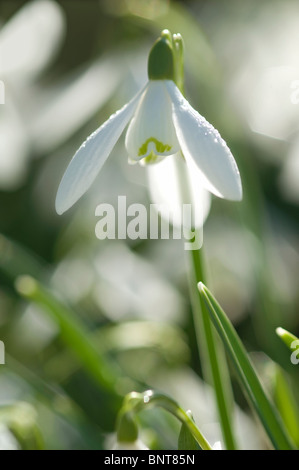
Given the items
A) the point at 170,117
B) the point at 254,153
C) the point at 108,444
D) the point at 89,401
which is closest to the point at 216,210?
the point at 254,153

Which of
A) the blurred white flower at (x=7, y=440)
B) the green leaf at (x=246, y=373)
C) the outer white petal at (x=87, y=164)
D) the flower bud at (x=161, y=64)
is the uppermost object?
the flower bud at (x=161, y=64)

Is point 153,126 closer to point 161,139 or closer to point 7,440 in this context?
point 161,139

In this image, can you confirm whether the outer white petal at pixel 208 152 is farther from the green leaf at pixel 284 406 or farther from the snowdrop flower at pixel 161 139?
the green leaf at pixel 284 406

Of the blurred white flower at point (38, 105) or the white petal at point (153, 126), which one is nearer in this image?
the white petal at point (153, 126)

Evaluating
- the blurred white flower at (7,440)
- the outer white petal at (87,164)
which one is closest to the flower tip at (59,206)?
the outer white petal at (87,164)

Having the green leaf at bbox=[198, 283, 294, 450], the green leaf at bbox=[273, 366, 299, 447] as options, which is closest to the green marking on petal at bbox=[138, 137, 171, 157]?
the green leaf at bbox=[198, 283, 294, 450]

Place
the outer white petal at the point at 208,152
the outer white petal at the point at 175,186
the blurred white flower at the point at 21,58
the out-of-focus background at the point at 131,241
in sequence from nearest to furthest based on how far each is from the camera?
the outer white petal at the point at 208,152 < the outer white petal at the point at 175,186 < the out-of-focus background at the point at 131,241 < the blurred white flower at the point at 21,58
